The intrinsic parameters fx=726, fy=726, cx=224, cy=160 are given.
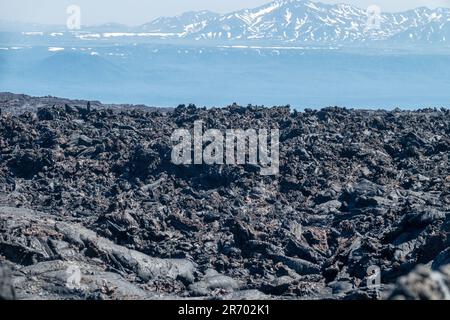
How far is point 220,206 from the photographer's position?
22953 mm

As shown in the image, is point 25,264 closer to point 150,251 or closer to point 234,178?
point 150,251

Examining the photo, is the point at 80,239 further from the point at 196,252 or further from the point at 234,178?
the point at 234,178

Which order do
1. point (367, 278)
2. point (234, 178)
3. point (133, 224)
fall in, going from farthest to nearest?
point (234, 178)
point (133, 224)
point (367, 278)

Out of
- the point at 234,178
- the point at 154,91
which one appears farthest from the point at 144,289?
the point at 154,91

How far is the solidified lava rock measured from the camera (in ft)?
55.9

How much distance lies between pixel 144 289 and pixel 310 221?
6.98m

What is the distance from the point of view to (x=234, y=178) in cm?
2495

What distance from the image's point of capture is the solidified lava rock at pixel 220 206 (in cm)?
1703
